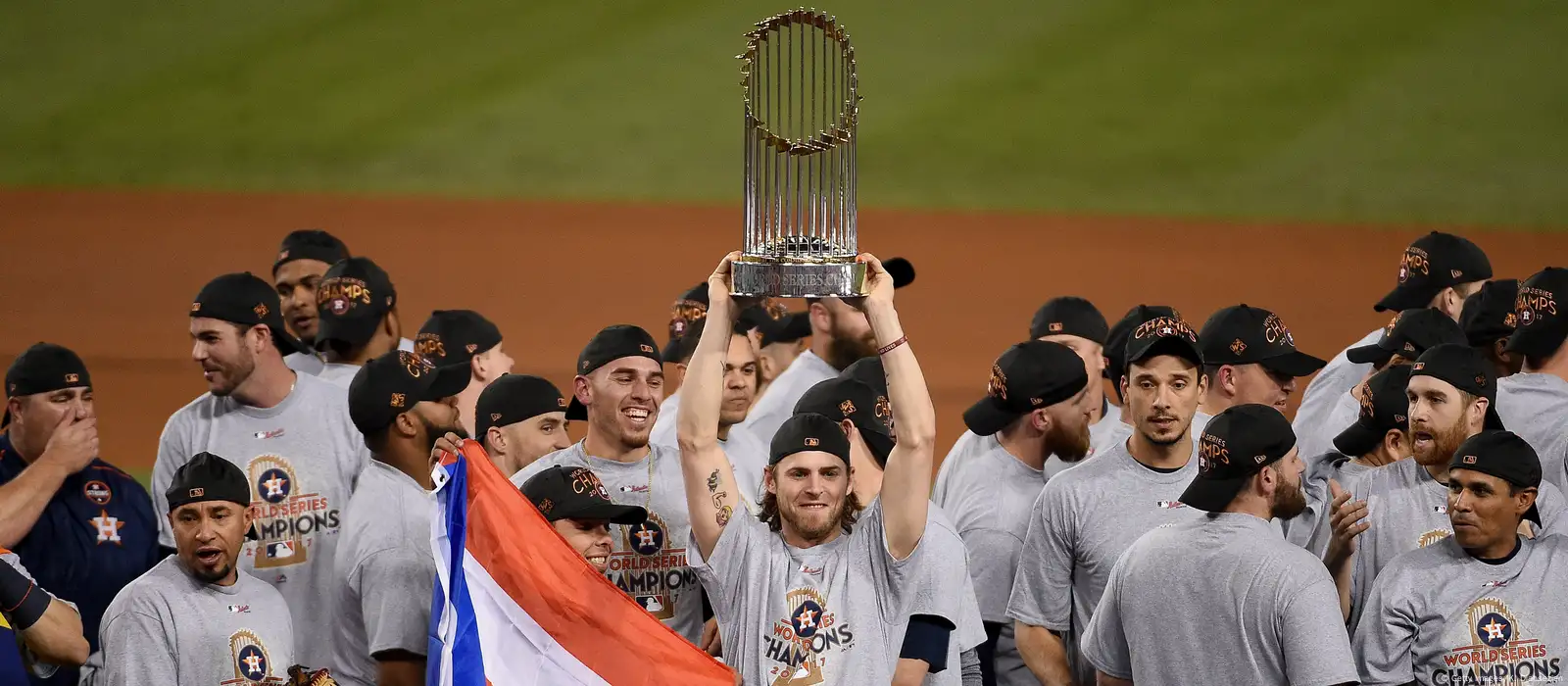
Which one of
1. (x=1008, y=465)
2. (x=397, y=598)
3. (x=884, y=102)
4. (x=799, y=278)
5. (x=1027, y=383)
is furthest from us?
(x=884, y=102)

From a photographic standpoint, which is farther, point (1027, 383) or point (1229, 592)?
point (1027, 383)

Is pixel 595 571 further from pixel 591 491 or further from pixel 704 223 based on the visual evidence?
pixel 704 223

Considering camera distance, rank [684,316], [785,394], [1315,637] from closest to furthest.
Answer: [1315,637], [785,394], [684,316]

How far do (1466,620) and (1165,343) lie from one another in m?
1.50

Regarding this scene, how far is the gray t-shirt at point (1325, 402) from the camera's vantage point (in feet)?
25.9

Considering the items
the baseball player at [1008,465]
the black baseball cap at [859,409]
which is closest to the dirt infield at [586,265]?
the baseball player at [1008,465]

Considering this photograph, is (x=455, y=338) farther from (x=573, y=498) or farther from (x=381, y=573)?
(x=573, y=498)

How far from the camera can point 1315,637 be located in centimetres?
521

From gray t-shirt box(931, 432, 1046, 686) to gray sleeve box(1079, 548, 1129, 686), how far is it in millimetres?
708

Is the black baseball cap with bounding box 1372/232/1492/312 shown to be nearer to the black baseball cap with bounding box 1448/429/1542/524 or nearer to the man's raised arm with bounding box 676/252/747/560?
the black baseball cap with bounding box 1448/429/1542/524

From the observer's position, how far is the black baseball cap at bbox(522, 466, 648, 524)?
229 inches

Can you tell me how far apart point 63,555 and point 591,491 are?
2442 millimetres

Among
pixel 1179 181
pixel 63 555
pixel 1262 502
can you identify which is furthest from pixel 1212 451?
pixel 1179 181

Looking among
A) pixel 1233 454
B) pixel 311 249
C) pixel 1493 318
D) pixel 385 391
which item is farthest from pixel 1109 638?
pixel 311 249
